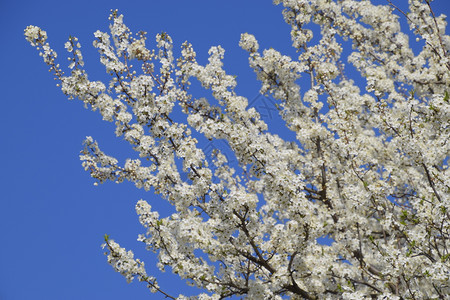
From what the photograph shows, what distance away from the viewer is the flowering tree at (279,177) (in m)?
7.46

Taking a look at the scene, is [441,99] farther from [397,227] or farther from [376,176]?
[376,176]

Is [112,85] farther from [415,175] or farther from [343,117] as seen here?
[415,175]

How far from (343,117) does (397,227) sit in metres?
3.32

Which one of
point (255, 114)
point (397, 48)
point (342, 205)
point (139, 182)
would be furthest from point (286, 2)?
point (139, 182)

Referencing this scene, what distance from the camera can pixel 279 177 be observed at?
727cm

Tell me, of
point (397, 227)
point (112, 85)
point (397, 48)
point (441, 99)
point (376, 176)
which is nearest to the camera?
point (441, 99)

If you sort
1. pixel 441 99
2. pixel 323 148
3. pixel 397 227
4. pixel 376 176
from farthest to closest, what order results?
pixel 323 148
pixel 376 176
pixel 397 227
pixel 441 99

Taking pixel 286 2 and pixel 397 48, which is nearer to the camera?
pixel 286 2

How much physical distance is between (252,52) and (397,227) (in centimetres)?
640

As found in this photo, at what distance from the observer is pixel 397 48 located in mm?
14961

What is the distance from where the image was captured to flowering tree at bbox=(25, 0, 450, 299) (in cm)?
746

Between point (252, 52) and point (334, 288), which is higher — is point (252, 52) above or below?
above

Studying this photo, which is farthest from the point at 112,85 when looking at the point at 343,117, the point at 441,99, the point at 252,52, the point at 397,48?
the point at 397,48

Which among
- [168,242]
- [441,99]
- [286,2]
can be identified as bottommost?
[168,242]
